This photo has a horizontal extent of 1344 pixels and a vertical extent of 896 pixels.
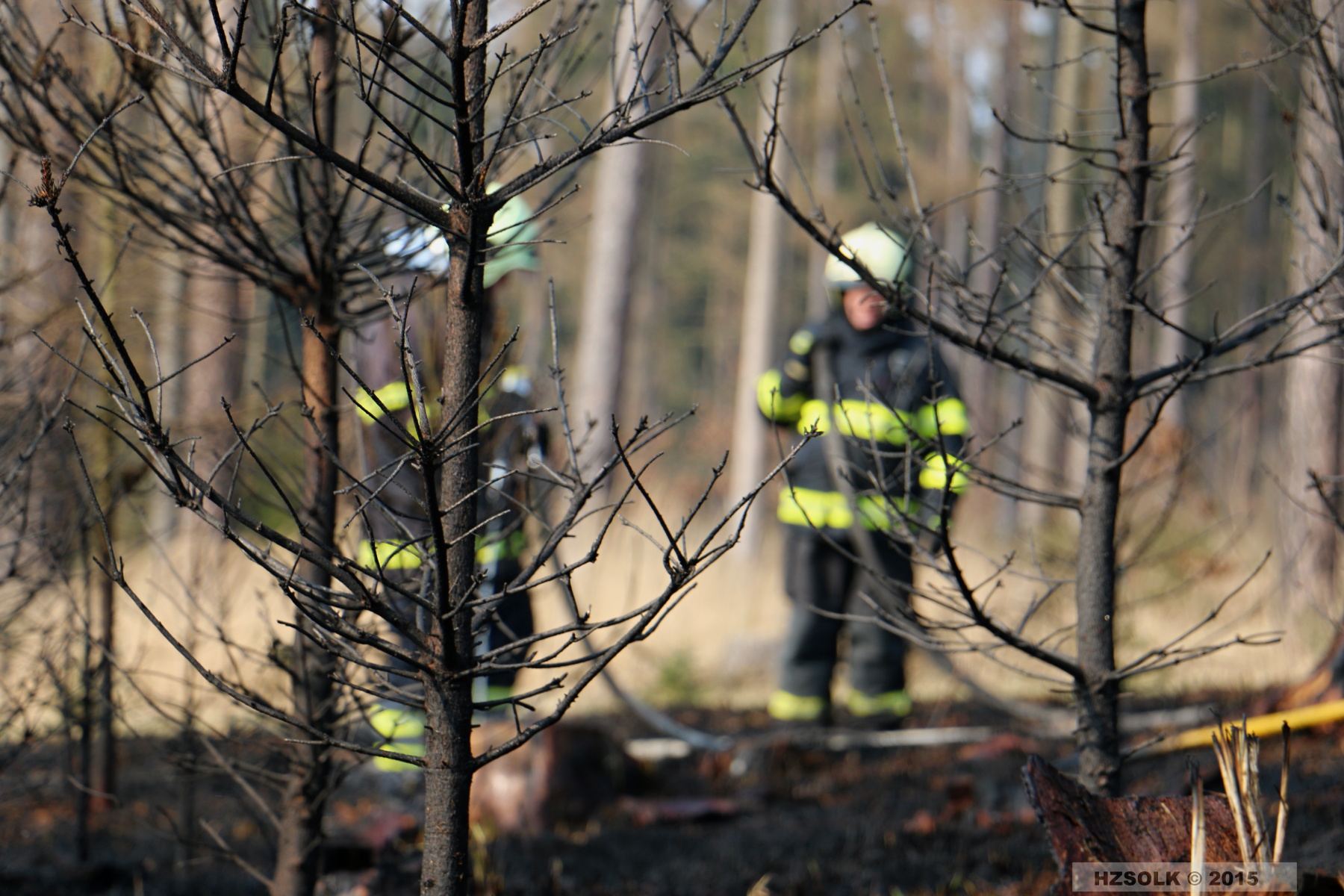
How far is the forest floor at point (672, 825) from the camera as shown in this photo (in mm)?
2881

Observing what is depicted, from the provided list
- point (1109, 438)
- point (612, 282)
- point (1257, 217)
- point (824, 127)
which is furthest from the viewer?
point (1257, 217)

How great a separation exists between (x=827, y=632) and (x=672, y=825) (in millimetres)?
1332

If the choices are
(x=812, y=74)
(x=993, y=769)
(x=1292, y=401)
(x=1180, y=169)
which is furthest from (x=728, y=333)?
(x=1180, y=169)

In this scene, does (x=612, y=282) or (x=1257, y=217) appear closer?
(x=612, y=282)

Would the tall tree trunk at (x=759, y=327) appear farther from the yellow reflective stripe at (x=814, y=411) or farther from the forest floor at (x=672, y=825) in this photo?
the forest floor at (x=672, y=825)

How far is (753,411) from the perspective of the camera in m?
11.9

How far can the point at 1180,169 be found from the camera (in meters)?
2.20

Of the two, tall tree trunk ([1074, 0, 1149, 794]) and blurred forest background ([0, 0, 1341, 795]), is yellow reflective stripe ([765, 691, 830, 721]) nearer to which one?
blurred forest background ([0, 0, 1341, 795])

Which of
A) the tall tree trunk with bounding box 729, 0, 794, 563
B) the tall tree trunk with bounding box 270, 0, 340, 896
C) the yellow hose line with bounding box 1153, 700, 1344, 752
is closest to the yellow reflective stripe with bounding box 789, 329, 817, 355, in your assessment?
the yellow hose line with bounding box 1153, 700, 1344, 752

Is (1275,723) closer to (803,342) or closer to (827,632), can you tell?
(827,632)

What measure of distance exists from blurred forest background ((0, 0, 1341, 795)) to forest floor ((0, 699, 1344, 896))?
0.38 m

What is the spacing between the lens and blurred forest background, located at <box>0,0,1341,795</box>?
2.70 meters

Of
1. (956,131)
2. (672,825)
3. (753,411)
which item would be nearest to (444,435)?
(672,825)

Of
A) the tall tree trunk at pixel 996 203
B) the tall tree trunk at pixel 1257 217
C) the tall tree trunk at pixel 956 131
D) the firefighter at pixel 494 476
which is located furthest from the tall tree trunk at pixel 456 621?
the tall tree trunk at pixel 1257 217
